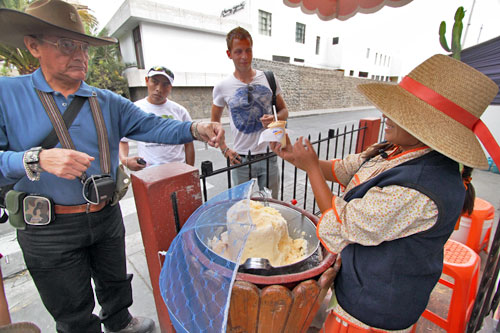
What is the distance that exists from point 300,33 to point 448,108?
2777 centimetres

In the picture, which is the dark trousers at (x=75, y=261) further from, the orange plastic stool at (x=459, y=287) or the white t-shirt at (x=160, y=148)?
the orange plastic stool at (x=459, y=287)

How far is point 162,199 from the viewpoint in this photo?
1.27 metres

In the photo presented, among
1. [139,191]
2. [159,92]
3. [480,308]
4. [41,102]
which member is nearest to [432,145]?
[480,308]

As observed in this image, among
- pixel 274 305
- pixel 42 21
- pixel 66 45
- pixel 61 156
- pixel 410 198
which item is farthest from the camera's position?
pixel 66 45

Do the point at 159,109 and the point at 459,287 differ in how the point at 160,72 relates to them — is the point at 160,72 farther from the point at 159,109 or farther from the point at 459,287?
the point at 459,287

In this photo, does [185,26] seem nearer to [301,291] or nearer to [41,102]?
[41,102]

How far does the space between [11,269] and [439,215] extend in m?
3.70

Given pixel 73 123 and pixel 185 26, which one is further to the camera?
pixel 185 26

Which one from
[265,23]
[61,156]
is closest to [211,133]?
[61,156]

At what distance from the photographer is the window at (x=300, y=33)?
24.0 m

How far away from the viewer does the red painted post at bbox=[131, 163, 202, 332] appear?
124 centimetres

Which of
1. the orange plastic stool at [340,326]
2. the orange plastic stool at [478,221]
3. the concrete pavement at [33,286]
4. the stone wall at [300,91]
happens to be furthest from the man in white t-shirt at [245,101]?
the stone wall at [300,91]

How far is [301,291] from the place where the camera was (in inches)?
39.1

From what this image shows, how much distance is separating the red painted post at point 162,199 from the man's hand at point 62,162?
0.26m
